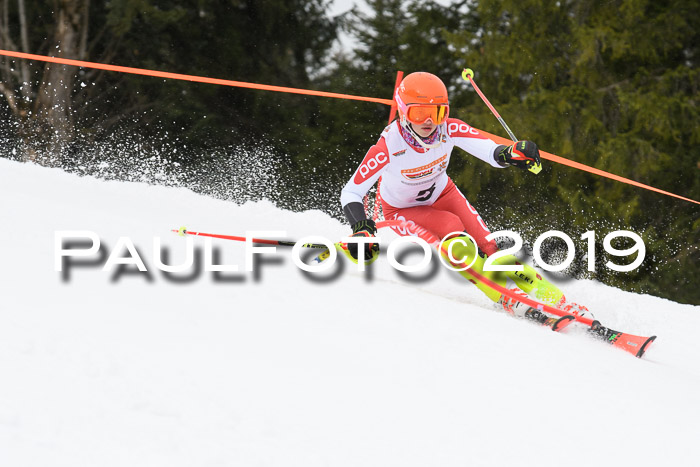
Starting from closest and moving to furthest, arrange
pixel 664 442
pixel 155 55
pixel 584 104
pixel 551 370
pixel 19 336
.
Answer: pixel 19 336 < pixel 664 442 < pixel 551 370 < pixel 584 104 < pixel 155 55

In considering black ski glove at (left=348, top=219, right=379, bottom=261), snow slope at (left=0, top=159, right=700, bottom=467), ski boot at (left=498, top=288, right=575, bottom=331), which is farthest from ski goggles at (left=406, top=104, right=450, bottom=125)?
ski boot at (left=498, top=288, right=575, bottom=331)

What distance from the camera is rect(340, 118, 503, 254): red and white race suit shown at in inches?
174

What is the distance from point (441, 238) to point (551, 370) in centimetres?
165

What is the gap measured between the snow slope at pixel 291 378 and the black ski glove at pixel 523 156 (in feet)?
3.04

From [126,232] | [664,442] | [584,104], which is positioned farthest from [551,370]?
[584,104]

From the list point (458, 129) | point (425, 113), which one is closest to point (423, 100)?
point (425, 113)

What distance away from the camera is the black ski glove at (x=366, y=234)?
13.4 feet

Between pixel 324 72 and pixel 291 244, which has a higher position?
pixel 324 72

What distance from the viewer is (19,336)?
92.7 inches

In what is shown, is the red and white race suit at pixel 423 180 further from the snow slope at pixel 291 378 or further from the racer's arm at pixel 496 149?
the snow slope at pixel 291 378

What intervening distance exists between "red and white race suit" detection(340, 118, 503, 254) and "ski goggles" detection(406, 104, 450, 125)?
6.8 inches

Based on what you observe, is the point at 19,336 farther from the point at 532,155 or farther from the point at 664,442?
the point at 532,155

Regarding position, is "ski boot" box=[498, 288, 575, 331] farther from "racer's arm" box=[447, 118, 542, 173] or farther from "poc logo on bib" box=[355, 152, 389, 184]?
"poc logo on bib" box=[355, 152, 389, 184]

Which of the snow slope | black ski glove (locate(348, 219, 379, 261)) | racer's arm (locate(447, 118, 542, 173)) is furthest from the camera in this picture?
racer's arm (locate(447, 118, 542, 173))
